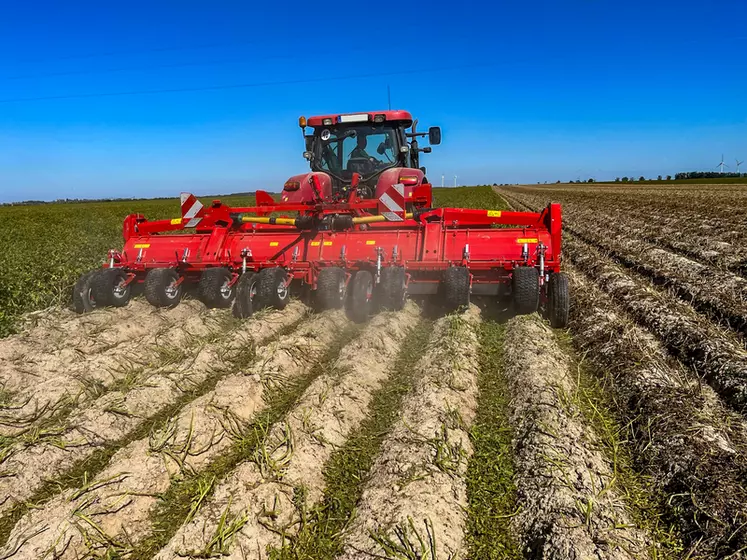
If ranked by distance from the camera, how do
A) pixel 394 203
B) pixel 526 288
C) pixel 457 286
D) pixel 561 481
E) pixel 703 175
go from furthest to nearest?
1. pixel 703 175
2. pixel 394 203
3. pixel 457 286
4. pixel 526 288
5. pixel 561 481

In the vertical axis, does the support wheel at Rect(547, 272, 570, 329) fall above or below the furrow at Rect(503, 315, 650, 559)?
above

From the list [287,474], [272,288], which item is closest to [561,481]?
[287,474]

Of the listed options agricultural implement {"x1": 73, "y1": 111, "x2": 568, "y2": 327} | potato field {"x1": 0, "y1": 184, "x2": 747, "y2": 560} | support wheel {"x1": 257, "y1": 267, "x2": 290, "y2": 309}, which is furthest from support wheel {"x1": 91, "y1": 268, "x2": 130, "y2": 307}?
support wheel {"x1": 257, "y1": 267, "x2": 290, "y2": 309}

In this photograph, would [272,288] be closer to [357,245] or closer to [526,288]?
[357,245]

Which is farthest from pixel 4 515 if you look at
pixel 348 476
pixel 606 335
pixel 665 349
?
pixel 665 349

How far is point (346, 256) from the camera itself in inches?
266

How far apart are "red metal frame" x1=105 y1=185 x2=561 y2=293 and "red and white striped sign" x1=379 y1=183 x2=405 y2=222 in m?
0.15

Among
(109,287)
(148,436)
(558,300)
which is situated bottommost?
(148,436)

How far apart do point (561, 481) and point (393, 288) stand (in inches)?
130

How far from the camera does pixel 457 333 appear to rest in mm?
5305

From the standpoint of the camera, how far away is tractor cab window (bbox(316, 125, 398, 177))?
8211 millimetres

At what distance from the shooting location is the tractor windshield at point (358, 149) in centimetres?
820

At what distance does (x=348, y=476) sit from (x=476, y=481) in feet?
2.56

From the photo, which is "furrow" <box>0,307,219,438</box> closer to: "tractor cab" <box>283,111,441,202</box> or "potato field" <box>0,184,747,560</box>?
"potato field" <box>0,184,747,560</box>
